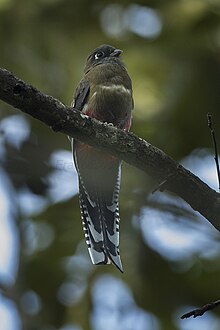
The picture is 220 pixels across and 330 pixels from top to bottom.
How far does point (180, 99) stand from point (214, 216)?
11.4 feet

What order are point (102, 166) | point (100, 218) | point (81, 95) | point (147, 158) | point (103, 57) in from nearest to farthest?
point (147, 158)
point (100, 218)
point (102, 166)
point (81, 95)
point (103, 57)

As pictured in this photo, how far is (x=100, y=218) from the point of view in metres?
5.79

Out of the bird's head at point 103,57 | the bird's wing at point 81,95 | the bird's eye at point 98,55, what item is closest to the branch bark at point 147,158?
the bird's wing at point 81,95

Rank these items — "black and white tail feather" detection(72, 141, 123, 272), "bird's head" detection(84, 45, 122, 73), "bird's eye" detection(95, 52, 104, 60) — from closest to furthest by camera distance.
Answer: "black and white tail feather" detection(72, 141, 123, 272)
"bird's head" detection(84, 45, 122, 73)
"bird's eye" detection(95, 52, 104, 60)

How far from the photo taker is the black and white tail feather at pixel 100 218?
222 inches

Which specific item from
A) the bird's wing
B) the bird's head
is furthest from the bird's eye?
the bird's wing

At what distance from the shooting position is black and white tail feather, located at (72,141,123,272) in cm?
563

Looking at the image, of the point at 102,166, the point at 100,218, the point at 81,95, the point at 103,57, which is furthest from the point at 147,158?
the point at 103,57

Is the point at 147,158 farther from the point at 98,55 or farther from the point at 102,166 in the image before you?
the point at 98,55

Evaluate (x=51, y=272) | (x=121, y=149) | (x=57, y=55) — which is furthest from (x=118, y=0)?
(x=121, y=149)

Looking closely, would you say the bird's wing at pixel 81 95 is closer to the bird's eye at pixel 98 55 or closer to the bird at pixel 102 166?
the bird at pixel 102 166

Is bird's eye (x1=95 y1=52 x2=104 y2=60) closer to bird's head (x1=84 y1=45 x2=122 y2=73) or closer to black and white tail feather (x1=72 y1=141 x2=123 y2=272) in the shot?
bird's head (x1=84 y1=45 x2=122 y2=73)

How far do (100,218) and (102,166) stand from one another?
40 cm

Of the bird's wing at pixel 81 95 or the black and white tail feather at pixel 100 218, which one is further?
the bird's wing at pixel 81 95
